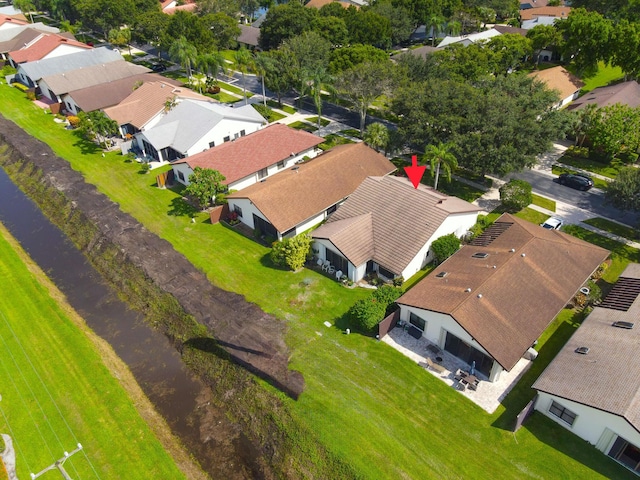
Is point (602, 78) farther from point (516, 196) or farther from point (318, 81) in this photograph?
point (318, 81)

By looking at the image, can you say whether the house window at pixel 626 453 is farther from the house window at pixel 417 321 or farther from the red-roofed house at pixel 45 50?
the red-roofed house at pixel 45 50

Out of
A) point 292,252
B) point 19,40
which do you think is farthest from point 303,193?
point 19,40

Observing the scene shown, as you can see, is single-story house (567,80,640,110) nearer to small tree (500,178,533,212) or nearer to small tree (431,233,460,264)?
small tree (500,178,533,212)

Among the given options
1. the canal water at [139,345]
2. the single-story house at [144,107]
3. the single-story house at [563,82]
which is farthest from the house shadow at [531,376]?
the single-story house at [144,107]

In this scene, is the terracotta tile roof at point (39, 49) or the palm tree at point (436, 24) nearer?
the terracotta tile roof at point (39, 49)

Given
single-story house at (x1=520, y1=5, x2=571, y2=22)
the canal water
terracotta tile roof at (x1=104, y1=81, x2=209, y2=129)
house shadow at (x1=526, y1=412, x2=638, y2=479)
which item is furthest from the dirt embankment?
single-story house at (x1=520, y1=5, x2=571, y2=22)

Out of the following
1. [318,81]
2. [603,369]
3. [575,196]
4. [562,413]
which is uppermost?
[318,81]

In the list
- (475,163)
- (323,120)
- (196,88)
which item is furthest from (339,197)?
(196,88)
